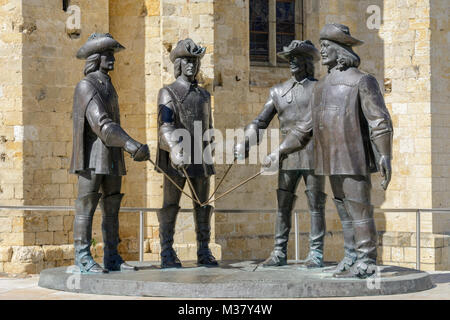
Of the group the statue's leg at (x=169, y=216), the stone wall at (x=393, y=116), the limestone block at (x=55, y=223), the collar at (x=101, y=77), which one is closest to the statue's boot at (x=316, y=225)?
the statue's leg at (x=169, y=216)

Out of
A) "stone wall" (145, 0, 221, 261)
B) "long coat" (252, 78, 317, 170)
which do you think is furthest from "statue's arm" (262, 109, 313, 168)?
"stone wall" (145, 0, 221, 261)

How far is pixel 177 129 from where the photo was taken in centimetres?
825

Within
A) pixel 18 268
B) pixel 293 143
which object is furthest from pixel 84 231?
pixel 18 268

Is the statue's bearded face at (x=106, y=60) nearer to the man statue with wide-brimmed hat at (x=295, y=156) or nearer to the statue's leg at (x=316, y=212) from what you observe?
the man statue with wide-brimmed hat at (x=295, y=156)

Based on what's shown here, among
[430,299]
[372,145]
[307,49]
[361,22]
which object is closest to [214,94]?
[361,22]

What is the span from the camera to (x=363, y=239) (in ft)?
24.3

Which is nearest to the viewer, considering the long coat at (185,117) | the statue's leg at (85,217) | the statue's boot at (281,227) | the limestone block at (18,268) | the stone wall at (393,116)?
the statue's leg at (85,217)

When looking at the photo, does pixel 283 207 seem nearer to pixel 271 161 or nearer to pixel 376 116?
pixel 271 161

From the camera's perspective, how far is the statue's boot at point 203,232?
8547mm

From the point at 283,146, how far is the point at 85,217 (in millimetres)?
1904

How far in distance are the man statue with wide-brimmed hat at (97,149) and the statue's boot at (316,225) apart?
165 cm
